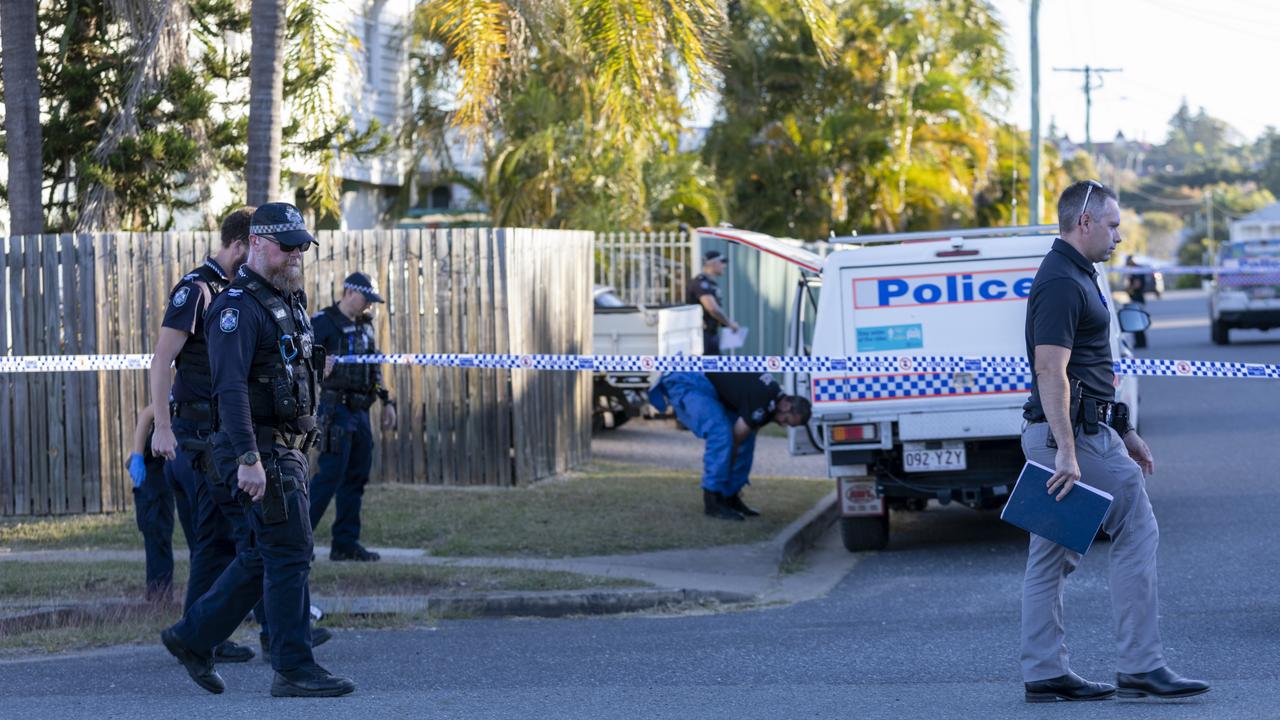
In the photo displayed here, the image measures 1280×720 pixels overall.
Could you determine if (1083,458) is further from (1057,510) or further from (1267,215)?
(1267,215)

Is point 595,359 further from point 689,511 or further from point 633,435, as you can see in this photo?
point 633,435

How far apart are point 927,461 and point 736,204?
2048 cm

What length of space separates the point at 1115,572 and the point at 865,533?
497cm

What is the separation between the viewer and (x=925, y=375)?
10.4 m

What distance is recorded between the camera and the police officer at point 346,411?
9.62 metres

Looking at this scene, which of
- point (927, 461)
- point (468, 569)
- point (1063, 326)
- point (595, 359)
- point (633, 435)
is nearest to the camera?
point (1063, 326)

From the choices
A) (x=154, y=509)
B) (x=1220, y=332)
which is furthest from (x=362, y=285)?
(x=1220, y=332)

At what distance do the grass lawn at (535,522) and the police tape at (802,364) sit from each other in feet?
3.69

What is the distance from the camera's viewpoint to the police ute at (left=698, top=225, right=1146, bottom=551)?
405 inches

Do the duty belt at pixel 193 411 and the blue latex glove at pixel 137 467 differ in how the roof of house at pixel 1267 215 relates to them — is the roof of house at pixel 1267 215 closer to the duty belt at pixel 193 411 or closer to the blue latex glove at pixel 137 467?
the blue latex glove at pixel 137 467

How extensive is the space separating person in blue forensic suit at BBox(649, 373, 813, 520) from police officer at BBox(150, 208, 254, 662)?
5.10 metres

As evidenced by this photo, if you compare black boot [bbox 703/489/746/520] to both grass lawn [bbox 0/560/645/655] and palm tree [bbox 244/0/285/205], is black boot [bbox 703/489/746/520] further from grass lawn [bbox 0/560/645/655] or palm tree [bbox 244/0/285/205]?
palm tree [bbox 244/0/285/205]

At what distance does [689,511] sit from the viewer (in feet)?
40.3

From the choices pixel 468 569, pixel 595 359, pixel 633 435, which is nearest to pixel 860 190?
pixel 633 435
